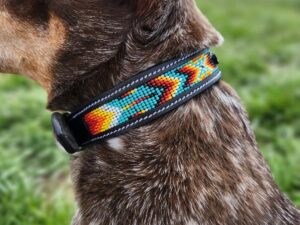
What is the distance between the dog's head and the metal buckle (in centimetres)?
13

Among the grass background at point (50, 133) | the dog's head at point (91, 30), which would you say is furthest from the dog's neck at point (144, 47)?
the grass background at point (50, 133)

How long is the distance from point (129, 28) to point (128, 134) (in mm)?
405

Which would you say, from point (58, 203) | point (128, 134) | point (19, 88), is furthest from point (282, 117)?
point (128, 134)

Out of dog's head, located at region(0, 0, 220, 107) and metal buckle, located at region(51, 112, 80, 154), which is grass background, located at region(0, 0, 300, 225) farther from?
dog's head, located at region(0, 0, 220, 107)

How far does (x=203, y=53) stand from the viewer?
2045 mm

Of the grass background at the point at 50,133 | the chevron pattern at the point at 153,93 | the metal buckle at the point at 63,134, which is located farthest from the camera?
the grass background at the point at 50,133

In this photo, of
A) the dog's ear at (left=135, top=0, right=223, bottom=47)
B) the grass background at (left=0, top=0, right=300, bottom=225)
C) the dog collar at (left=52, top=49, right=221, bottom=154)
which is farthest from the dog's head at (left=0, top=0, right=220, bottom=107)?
the grass background at (left=0, top=0, right=300, bottom=225)

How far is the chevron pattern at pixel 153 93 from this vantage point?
6.43 ft

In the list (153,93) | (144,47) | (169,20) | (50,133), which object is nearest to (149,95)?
(153,93)

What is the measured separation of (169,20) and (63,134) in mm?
603

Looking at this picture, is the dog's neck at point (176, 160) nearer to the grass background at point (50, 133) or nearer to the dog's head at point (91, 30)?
the dog's head at point (91, 30)

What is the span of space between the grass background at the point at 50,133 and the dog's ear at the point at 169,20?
6.23 feet

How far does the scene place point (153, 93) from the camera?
77.1 inches

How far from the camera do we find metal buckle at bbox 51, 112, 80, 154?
2110 millimetres
